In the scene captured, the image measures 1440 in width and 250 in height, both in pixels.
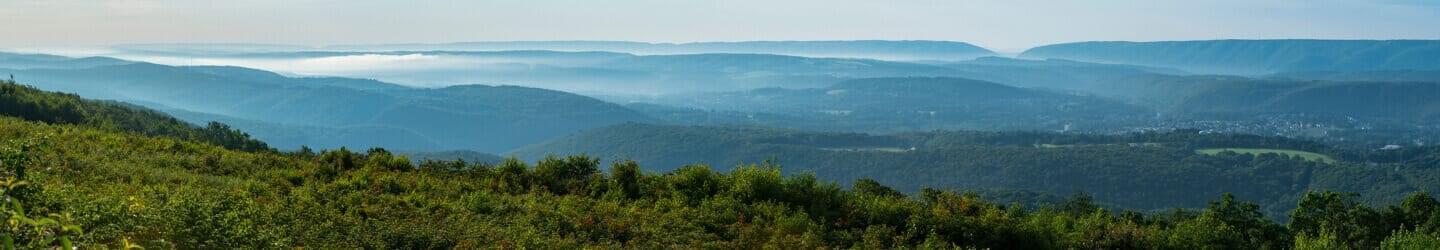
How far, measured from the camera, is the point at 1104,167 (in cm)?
15700

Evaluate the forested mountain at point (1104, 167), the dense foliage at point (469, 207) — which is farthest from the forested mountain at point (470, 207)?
the forested mountain at point (1104, 167)

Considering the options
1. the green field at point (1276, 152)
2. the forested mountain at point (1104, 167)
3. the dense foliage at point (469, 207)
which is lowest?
the forested mountain at point (1104, 167)

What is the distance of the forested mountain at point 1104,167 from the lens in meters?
142

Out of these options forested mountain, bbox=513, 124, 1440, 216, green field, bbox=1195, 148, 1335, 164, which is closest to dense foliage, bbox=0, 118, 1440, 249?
forested mountain, bbox=513, 124, 1440, 216

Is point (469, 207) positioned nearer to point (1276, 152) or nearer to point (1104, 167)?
point (1104, 167)

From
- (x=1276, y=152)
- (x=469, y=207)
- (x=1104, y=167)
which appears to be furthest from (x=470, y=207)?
A: (x=1276, y=152)

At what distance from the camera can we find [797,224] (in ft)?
59.5

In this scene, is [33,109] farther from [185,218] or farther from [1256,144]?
[1256,144]

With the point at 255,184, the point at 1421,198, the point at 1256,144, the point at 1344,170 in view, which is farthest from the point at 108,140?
the point at 1256,144

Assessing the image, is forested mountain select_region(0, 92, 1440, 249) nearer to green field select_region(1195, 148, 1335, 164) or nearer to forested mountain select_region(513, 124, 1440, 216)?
forested mountain select_region(513, 124, 1440, 216)

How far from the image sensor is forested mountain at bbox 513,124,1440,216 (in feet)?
465

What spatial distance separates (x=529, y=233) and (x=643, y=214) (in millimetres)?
3767

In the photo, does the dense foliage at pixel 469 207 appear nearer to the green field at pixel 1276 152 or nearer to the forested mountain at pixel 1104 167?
the forested mountain at pixel 1104 167

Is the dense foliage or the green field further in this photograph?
the green field
